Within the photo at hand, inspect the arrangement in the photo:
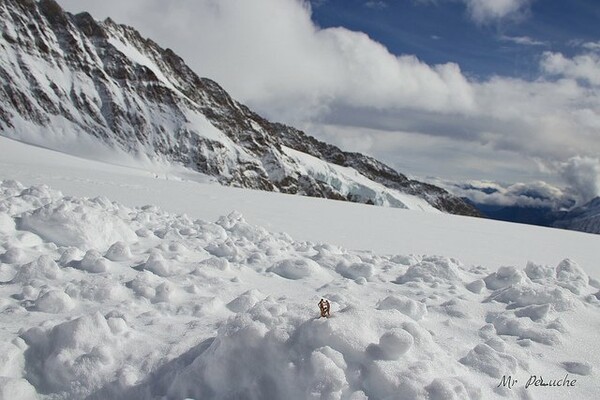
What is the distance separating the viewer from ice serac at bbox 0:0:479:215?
101812 millimetres

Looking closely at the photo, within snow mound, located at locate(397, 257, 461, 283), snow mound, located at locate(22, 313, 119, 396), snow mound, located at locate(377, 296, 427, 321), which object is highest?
snow mound, located at locate(397, 257, 461, 283)

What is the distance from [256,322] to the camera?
3406mm

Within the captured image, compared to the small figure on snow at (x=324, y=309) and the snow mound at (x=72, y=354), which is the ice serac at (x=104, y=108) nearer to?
the snow mound at (x=72, y=354)

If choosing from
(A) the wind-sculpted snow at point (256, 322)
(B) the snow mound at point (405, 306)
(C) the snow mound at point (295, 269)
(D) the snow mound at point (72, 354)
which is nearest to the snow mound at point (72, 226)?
(A) the wind-sculpted snow at point (256, 322)

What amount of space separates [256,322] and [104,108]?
12348cm

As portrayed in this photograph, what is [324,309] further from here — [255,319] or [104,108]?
[104,108]

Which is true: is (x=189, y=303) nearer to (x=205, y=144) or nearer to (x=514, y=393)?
(x=514, y=393)

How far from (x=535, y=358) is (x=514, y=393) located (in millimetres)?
864

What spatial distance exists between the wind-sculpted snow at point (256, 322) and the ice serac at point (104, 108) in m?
103

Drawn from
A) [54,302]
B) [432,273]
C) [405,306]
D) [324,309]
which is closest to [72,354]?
[54,302]

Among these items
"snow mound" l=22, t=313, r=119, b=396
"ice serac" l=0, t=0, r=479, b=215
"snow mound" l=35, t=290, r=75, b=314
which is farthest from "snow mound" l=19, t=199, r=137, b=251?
"ice serac" l=0, t=0, r=479, b=215

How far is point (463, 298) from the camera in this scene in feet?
17.9

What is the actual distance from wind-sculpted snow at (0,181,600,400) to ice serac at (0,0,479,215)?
103m

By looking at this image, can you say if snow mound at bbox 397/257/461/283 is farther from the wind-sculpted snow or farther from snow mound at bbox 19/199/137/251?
snow mound at bbox 19/199/137/251
